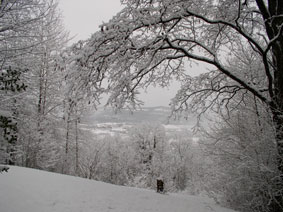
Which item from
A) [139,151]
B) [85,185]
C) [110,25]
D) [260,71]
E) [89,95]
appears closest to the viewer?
[110,25]

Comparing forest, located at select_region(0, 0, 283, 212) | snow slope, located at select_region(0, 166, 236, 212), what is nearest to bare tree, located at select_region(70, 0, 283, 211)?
forest, located at select_region(0, 0, 283, 212)

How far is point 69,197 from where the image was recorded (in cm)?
671

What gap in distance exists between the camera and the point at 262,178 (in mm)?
5789

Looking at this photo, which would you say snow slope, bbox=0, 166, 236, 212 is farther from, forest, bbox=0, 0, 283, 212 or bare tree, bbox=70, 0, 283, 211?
bare tree, bbox=70, 0, 283, 211

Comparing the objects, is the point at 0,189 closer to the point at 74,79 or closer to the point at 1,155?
the point at 1,155

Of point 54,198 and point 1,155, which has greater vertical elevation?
point 1,155

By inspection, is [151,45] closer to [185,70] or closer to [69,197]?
[185,70]

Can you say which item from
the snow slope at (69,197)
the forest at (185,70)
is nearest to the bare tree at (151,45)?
the forest at (185,70)

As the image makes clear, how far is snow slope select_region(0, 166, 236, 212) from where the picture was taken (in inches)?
229

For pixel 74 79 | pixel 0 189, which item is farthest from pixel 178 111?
pixel 0 189

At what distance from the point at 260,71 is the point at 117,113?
235 inches

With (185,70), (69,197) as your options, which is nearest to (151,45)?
(185,70)

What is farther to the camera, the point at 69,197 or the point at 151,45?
the point at 69,197

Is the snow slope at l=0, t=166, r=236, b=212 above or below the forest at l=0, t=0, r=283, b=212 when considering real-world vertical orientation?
below
